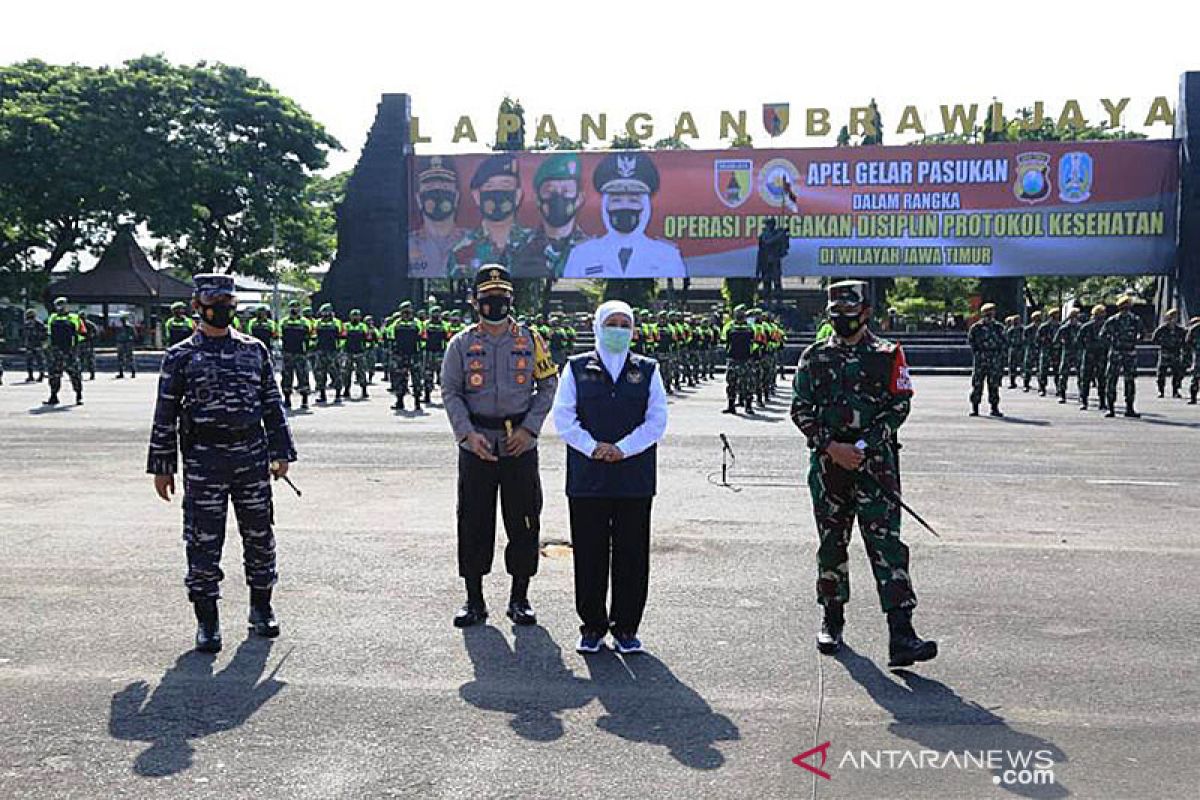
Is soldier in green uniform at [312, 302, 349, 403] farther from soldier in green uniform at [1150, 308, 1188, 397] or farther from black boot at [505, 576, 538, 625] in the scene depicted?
black boot at [505, 576, 538, 625]

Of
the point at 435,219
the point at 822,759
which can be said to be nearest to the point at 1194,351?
the point at 822,759

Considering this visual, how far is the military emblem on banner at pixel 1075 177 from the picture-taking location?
42375 millimetres

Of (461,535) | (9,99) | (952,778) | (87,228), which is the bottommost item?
(952,778)

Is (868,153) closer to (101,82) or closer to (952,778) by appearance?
(101,82)

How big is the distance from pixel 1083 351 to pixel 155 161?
40459 mm

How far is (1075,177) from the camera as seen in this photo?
139 feet

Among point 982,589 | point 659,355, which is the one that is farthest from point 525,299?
point 982,589

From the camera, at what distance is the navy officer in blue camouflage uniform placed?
6172mm

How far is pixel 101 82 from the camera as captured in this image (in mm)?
52438

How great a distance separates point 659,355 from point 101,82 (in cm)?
3505

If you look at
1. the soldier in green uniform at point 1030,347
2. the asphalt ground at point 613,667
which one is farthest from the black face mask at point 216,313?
the soldier in green uniform at point 1030,347

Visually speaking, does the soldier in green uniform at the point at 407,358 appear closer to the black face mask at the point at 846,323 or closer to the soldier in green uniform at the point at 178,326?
the soldier in green uniform at the point at 178,326

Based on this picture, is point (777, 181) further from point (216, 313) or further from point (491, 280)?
point (216, 313)

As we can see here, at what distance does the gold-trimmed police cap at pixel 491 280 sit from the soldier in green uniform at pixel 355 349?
18772 mm
